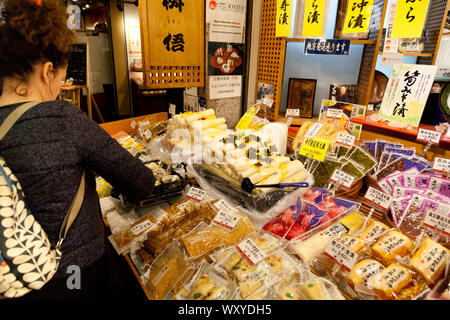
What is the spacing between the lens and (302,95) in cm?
323

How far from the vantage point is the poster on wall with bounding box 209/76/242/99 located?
9.32 feet

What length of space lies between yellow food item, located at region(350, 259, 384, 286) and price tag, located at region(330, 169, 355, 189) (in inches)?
25.2

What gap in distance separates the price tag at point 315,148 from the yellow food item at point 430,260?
0.87m


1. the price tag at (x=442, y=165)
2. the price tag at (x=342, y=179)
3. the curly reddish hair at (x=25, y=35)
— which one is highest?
the curly reddish hair at (x=25, y=35)

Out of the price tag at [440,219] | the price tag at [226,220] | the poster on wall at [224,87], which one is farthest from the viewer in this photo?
the poster on wall at [224,87]

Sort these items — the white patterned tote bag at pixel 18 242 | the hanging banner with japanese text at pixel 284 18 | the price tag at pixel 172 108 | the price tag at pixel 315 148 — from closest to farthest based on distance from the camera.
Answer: the white patterned tote bag at pixel 18 242 < the price tag at pixel 315 148 < the hanging banner with japanese text at pixel 284 18 < the price tag at pixel 172 108

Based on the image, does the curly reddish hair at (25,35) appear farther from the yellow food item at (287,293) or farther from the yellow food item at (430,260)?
the yellow food item at (430,260)

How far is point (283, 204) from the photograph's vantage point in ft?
5.41

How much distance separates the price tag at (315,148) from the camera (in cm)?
199

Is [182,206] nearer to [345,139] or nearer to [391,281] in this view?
[391,281]

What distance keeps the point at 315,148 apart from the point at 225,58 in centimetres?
146

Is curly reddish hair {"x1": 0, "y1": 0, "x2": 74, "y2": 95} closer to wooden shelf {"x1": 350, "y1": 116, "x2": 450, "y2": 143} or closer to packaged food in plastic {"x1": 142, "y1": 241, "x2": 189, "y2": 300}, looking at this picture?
packaged food in plastic {"x1": 142, "y1": 241, "x2": 189, "y2": 300}

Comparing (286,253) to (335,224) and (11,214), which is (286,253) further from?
(11,214)

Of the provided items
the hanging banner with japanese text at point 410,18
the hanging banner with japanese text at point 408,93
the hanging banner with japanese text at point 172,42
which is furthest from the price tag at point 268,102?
the hanging banner with japanese text at point 410,18
